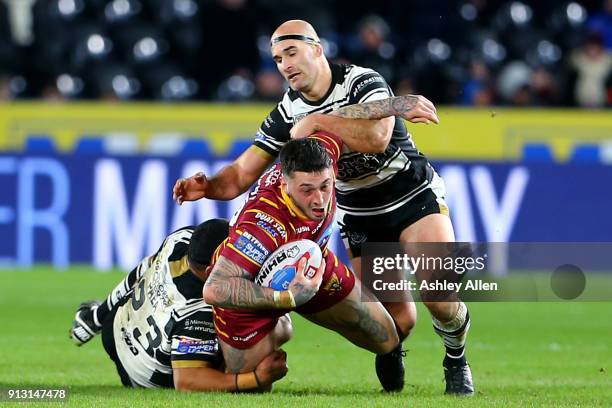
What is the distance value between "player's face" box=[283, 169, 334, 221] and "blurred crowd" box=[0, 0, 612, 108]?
1053cm

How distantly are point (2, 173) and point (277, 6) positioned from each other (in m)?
5.46

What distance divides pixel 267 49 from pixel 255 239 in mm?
11742

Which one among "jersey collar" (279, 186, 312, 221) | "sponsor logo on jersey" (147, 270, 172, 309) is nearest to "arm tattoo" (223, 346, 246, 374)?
Result: "sponsor logo on jersey" (147, 270, 172, 309)

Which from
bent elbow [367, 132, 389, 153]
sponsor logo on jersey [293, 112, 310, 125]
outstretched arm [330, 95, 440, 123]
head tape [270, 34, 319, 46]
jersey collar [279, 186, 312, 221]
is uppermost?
head tape [270, 34, 319, 46]

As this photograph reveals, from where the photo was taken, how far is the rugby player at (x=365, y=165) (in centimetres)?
793

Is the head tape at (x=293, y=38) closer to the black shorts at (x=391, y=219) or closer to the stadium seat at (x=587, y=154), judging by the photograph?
the black shorts at (x=391, y=219)

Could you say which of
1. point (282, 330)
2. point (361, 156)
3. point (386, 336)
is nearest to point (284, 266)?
point (282, 330)

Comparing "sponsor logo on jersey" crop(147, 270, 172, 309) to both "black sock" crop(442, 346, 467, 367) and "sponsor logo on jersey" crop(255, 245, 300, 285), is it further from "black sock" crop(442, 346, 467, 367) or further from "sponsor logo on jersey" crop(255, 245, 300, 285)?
"black sock" crop(442, 346, 467, 367)

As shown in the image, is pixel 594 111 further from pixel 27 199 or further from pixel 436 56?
pixel 27 199

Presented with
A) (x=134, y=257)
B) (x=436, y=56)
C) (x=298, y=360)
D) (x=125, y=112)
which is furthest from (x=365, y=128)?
(x=436, y=56)

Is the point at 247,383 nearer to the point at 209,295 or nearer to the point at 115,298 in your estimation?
the point at 209,295

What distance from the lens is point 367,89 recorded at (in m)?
8.16

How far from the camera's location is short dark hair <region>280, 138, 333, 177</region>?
7.39m

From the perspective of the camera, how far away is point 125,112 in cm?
1708
